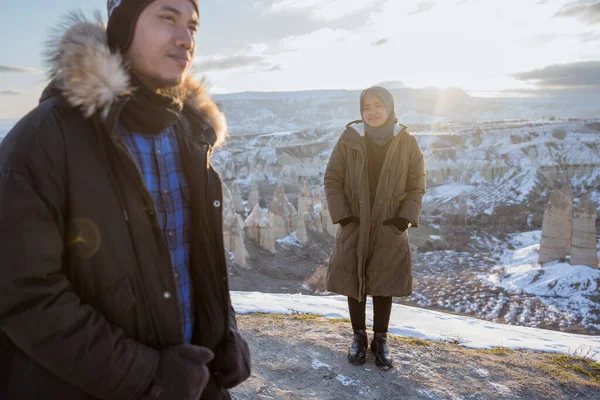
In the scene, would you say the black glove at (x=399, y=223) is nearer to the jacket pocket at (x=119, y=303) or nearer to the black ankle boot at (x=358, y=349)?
the black ankle boot at (x=358, y=349)

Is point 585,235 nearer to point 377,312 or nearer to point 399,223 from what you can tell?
Result: point 377,312

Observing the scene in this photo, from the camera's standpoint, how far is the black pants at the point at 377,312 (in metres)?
2.96

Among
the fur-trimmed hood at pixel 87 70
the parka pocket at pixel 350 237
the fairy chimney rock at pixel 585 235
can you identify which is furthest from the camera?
the fairy chimney rock at pixel 585 235

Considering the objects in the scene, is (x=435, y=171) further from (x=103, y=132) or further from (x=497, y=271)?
(x=103, y=132)

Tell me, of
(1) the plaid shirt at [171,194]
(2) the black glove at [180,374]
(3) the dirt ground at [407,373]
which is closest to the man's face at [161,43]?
(1) the plaid shirt at [171,194]

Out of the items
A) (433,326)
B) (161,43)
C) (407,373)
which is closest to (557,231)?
(433,326)

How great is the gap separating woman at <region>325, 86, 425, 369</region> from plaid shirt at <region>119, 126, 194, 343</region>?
5.39 feet

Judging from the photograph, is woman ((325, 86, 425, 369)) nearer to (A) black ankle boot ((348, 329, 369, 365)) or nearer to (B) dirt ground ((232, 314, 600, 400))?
(A) black ankle boot ((348, 329, 369, 365))

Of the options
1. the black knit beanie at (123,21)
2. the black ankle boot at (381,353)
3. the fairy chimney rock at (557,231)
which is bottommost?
the fairy chimney rock at (557,231)

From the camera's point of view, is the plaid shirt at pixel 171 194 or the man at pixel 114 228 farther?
the plaid shirt at pixel 171 194

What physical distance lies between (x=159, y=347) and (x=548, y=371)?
3241mm

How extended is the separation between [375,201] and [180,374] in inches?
77.5

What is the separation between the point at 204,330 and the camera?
1365 mm

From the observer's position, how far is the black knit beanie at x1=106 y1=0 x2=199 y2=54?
1182 millimetres
